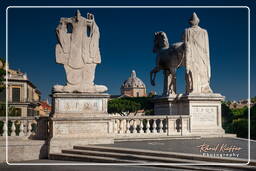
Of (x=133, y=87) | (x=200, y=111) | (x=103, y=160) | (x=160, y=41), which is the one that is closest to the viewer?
(x=103, y=160)

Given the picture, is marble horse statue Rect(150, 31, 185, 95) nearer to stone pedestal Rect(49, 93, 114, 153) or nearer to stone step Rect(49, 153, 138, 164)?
stone pedestal Rect(49, 93, 114, 153)

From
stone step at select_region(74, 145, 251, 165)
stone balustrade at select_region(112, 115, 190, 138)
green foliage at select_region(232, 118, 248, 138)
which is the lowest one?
green foliage at select_region(232, 118, 248, 138)

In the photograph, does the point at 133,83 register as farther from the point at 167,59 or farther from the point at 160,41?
the point at 167,59

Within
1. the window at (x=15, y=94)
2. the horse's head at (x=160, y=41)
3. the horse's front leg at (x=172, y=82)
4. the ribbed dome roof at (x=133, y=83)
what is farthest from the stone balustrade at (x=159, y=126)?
the ribbed dome roof at (x=133, y=83)

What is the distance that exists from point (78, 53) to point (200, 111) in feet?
18.9

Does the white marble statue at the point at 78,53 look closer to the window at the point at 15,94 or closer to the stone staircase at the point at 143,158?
the stone staircase at the point at 143,158

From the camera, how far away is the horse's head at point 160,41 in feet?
53.5

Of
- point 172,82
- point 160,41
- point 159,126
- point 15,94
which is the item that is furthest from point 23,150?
point 15,94

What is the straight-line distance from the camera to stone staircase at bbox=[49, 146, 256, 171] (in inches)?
325

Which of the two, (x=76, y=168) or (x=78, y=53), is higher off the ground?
A: (x=78, y=53)

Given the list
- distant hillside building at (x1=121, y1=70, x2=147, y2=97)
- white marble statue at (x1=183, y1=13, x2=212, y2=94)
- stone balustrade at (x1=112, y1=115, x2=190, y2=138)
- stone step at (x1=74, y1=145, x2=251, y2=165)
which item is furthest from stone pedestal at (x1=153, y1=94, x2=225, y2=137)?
distant hillside building at (x1=121, y1=70, x2=147, y2=97)

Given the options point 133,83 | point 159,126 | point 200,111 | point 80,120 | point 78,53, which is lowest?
point 159,126

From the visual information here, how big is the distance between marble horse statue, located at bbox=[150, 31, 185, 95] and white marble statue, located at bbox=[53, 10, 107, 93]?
14.0ft

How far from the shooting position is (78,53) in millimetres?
12234
